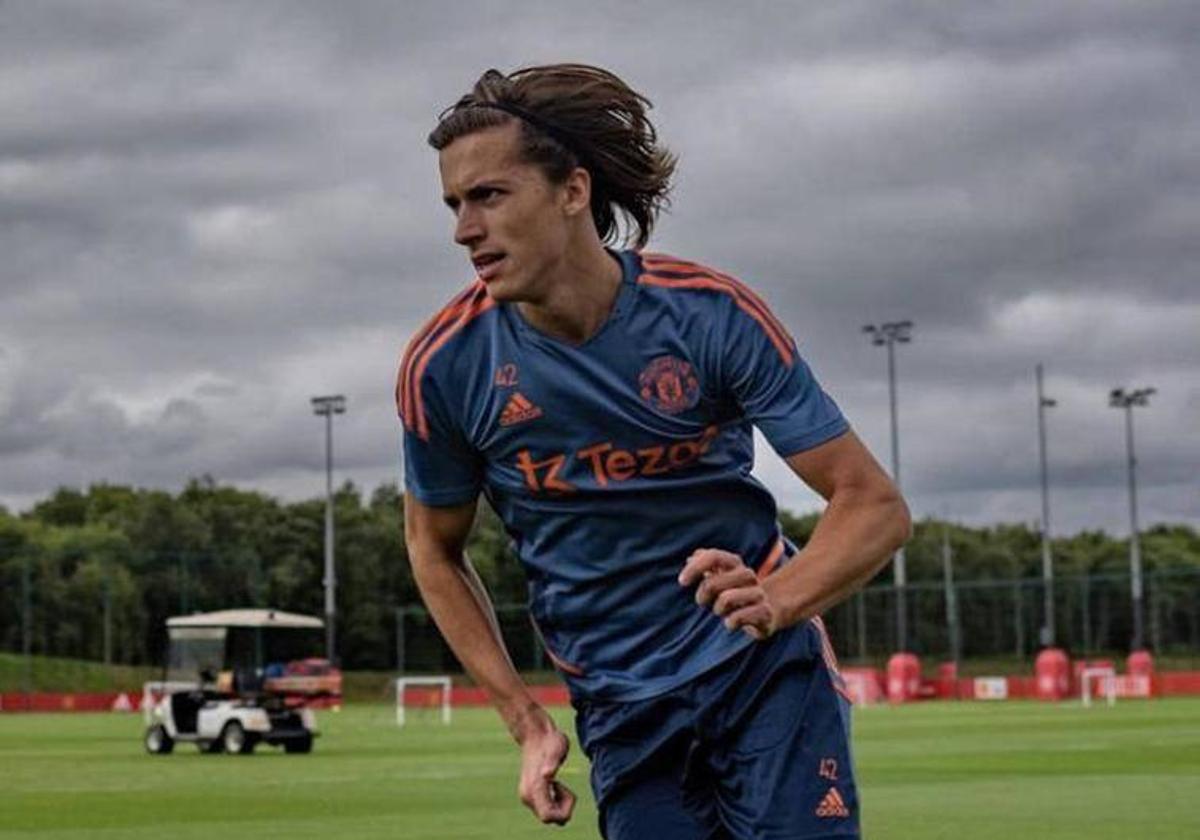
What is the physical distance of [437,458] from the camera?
616 centimetres

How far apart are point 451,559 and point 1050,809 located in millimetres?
15386

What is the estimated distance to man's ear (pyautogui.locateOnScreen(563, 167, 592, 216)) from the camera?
233 inches

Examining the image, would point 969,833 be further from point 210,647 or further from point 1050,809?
point 210,647

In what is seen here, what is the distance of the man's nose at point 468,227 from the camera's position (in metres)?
5.77

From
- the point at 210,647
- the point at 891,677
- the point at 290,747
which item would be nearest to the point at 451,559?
the point at 290,747

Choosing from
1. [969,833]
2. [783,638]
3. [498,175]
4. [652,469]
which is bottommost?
[969,833]

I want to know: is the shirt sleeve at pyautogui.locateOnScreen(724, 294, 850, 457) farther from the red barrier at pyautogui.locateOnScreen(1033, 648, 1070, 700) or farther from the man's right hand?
the red barrier at pyautogui.locateOnScreen(1033, 648, 1070, 700)

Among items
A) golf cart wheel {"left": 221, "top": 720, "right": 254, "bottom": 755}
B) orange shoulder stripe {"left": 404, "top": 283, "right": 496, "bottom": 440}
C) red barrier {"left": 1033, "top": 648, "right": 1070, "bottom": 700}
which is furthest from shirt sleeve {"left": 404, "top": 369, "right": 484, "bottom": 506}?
red barrier {"left": 1033, "top": 648, "right": 1070, "bottom": 700}

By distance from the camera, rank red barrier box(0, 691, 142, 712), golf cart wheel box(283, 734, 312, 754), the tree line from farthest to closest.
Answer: the tree line → red barrier box(0, 691, 142, 712) → golf cart wheel box(283, 734, 312, 754)

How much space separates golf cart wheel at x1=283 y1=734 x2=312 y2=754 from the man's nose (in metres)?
35.2

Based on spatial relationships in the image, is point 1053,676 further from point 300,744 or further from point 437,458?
point 437,458

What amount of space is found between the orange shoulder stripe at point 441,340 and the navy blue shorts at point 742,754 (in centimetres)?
81

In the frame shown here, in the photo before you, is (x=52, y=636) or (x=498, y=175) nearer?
(x=498, y=175)

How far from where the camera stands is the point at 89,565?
357 ft
